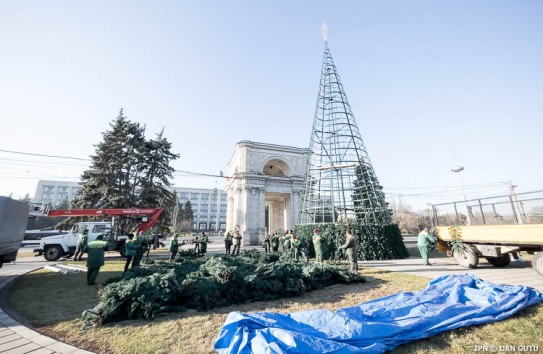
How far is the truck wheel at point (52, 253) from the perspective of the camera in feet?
54.1

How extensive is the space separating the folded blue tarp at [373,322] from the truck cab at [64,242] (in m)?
18.9

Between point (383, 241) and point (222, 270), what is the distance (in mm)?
10678

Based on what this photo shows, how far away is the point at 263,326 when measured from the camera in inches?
148

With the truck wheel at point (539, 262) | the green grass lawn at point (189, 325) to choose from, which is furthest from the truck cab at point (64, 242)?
the truck wheel at point (539, 262)

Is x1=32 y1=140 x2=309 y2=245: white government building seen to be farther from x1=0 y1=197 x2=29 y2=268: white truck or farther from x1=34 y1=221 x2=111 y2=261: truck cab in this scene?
x1=0 y1=197 x2=29 y2=268: white truck

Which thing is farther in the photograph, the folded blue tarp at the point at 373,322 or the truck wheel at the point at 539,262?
the truck wheel at the point at 539,262

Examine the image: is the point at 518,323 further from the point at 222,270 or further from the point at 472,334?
the point at 222,270

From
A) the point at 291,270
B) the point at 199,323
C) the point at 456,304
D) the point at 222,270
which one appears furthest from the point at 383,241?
the point at 199,323

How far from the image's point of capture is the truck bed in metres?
7.72

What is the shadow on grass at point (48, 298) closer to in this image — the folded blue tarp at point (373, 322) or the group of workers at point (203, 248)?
the group of workers at point (203, 248)

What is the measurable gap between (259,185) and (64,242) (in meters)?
20.9

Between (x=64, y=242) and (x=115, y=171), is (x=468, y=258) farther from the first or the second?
(x=115, y=171)

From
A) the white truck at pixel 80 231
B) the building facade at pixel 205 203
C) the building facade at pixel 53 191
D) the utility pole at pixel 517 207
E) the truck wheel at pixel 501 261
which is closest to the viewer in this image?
the utility pole at pixel 517 207

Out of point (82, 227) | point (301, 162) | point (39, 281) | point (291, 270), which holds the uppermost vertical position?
point (301, 162)
